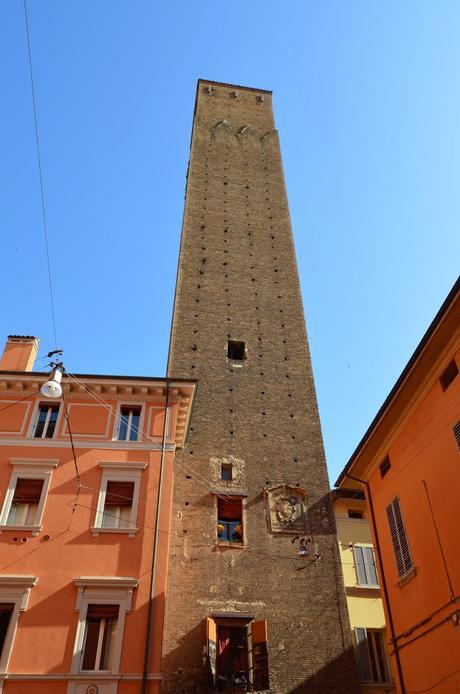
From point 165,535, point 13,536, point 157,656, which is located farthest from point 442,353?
point 13,536

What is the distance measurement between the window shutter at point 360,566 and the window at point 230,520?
12.2 ft

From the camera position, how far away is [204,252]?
24.7 metres

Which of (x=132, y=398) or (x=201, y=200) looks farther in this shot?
(x=201, y=200)

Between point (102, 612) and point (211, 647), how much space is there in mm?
3260

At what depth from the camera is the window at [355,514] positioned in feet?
60.7

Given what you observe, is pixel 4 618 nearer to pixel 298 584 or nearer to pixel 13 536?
pixel 13 536

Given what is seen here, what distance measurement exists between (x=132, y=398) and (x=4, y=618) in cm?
575

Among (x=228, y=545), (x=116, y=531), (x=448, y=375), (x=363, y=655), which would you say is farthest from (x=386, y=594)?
(x=116, y=531)

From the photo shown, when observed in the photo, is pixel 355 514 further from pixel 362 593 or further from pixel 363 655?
pixel 363 655

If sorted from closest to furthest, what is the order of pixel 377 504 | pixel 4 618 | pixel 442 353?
1. pixel 442 353
2. pixel 4 618
3. pixel 377 504

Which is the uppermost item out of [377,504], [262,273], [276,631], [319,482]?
[262,273]

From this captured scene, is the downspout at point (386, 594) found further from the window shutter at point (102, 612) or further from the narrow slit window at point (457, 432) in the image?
the window shutter at point (102, 612)

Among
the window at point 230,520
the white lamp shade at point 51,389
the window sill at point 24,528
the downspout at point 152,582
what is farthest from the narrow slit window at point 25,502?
the window at point 230,520

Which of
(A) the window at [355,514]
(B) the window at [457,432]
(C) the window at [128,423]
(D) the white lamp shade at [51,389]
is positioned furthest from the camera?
(A) the window at [355,514]
